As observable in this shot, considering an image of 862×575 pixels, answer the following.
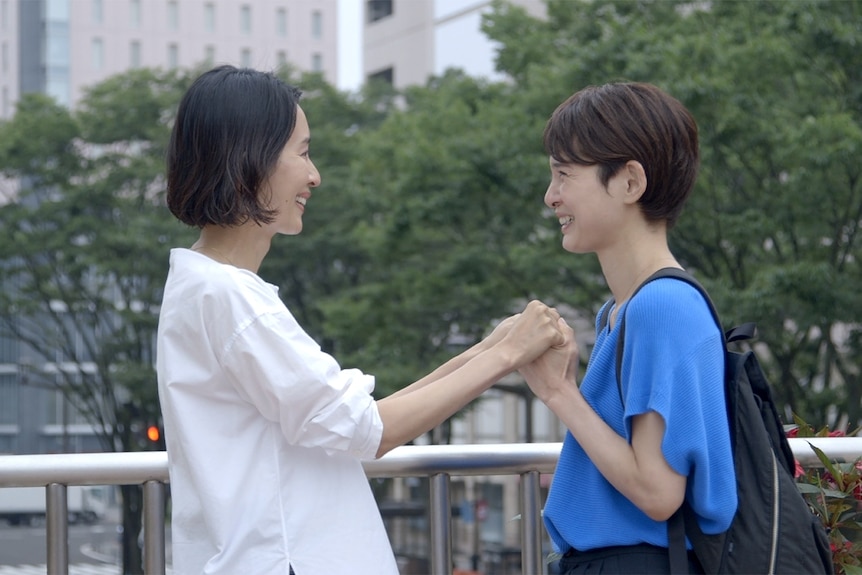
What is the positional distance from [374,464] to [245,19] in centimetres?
6868

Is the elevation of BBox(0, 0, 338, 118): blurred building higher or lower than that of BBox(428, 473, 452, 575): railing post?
higher

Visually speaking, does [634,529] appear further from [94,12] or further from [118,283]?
[94,12]

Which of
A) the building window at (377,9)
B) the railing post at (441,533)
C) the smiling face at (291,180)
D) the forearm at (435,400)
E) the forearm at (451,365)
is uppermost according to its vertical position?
the building window at (377,9)

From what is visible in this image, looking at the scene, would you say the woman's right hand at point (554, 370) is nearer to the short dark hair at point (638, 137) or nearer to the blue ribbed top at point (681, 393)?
the blue ribbed top at point (681, 393)

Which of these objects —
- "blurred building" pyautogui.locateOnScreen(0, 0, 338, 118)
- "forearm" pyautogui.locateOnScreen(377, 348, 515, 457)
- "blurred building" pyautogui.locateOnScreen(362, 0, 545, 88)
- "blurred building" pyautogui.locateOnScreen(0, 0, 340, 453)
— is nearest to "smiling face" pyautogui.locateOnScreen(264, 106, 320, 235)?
"forearm" pyautogui.locateOnScreen(377, 348, 515, 457)

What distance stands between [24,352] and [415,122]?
38517 mm

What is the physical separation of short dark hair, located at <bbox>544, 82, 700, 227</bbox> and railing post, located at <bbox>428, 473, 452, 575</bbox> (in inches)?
41.7

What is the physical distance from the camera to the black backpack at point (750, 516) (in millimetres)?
1868

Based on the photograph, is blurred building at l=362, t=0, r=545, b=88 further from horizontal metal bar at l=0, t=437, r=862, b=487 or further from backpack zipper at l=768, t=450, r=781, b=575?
backpack zipper at l=768, t=450, r=781, b=575

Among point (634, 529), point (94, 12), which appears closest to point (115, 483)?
point (634, 529)

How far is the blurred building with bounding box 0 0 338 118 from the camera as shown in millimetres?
60906

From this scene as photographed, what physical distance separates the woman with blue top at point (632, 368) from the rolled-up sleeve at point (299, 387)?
0.32m

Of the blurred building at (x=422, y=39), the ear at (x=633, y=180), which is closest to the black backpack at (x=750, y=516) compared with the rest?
the ear at (x=633, y=180)

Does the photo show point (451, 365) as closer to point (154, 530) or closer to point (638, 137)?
point (638, 137)
